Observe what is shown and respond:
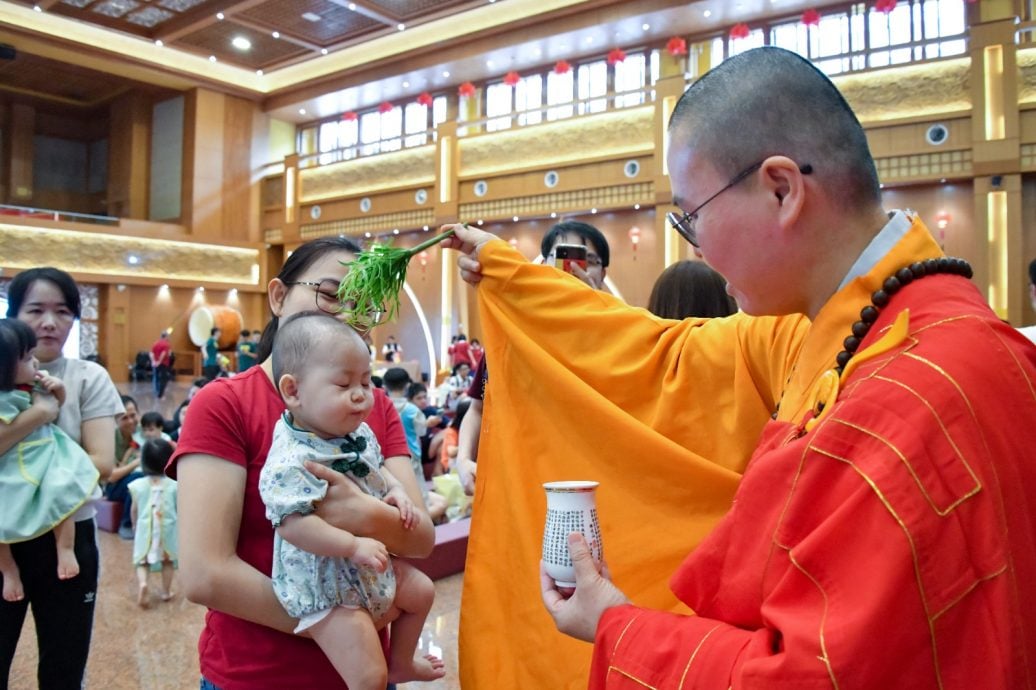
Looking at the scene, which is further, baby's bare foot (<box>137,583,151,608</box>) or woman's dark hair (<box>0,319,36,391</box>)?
baby's bare foot (<box>137,583,151,608</box>)

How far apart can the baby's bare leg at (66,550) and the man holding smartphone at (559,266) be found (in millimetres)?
1150

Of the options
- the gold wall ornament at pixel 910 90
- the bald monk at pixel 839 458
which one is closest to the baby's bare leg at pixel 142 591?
the bald monk at pixel 839 458

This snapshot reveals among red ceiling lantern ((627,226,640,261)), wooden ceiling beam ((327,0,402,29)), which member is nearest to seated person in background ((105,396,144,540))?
red ceiling lantern ((627,226,640,261))

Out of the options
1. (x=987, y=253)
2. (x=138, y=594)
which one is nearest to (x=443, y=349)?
(x=987, y=253)

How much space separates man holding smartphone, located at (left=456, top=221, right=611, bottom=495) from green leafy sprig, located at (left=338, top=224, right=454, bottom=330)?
691 millimetres

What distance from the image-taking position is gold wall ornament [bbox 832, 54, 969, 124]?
1078cm

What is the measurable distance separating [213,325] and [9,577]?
662 inches

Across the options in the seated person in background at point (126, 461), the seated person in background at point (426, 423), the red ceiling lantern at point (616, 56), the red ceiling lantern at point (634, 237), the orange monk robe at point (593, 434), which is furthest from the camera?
the red ceiling lantern at point (616, 56)

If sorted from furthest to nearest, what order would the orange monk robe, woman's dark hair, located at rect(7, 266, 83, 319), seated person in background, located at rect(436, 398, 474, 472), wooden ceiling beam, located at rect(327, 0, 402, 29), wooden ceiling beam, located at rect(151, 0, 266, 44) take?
wooden ceiling beam, located at rect(151, 0, 266, 44) → wooden ceiling beam, located at rect(327, 0, 402, 29) → seated person in background, located at rect(436, 398, 474, 472) → woman's dark hair, located at rect(7, 266, 83, 319) → the orange monk robe

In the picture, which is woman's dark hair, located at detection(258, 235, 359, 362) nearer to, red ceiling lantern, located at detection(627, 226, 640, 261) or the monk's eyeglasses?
the monk's eyeglasses

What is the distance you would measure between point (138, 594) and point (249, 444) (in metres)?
3.70

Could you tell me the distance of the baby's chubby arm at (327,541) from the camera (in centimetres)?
129

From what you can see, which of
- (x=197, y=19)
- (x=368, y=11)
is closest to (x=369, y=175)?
(x=368, y=11)

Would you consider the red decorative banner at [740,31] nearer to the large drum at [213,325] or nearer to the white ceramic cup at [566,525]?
the large drum at [213,325]
